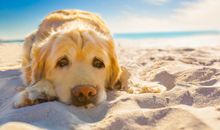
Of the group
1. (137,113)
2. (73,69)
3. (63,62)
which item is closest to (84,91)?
(73,69)

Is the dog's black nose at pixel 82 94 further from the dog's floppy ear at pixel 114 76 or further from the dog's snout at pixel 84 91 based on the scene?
the dog's floppy ear at pixel 114 76

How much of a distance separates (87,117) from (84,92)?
396mm

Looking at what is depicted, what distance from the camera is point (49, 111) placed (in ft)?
10.4

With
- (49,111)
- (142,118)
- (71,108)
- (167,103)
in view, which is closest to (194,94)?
(167,103)

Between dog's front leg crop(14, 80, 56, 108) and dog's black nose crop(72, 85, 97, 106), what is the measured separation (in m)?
0.37

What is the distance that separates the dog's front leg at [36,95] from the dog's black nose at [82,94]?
37 cm

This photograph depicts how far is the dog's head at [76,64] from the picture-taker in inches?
144

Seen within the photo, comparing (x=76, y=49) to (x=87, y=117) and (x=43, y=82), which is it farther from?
(x=87, y=117)

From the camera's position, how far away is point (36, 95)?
3812mm

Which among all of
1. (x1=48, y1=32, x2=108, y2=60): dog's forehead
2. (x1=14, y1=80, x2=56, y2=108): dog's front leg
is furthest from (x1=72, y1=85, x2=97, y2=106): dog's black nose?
(x1=48, y1=32, x2=108, y2=60): dog's forehead

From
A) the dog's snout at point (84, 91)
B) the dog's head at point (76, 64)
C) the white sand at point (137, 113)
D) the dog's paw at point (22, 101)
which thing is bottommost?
the white sand at point (137, 113)

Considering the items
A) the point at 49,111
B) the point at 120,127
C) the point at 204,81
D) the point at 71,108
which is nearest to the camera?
the point at 120,127

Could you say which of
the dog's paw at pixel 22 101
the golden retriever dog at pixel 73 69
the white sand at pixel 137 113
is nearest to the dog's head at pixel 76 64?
the golden retriever dog at pixel 73 69

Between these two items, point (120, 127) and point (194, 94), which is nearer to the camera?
point (120, 127)
